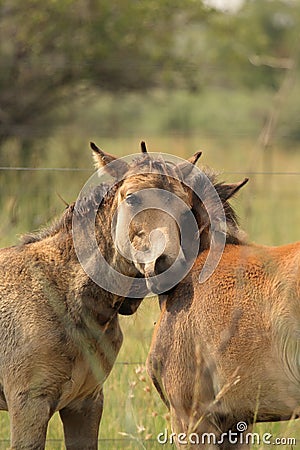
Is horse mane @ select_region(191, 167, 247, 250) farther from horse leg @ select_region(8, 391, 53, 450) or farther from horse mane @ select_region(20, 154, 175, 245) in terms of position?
horse leg @ select_region(8, 391, 53, 450)

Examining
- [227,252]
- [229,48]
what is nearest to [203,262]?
[227,252]

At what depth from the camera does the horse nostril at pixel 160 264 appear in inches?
163

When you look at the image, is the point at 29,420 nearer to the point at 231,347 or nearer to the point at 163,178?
the point at 231,347

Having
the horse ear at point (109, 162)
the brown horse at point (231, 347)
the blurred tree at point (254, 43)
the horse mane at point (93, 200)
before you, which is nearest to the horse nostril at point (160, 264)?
the brown horse at point (231, 347)

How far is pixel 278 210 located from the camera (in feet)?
41.0

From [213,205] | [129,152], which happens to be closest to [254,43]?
[129,152]

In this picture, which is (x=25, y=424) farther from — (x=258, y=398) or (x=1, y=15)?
(x=1, y=15)

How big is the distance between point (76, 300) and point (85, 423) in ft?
2.05

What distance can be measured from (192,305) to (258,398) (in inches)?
22.0

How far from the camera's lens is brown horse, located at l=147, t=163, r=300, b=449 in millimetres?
3664

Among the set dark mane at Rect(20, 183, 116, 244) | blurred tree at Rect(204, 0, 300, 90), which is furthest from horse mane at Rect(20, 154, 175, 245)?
blurred tree at Rect(204, 0, 300, 90)

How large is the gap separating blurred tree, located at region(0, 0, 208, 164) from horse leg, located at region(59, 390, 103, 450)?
786 centimetres

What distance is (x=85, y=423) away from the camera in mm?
4574

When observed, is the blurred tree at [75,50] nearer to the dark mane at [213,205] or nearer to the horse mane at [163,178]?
the horse mane at [163,178]
